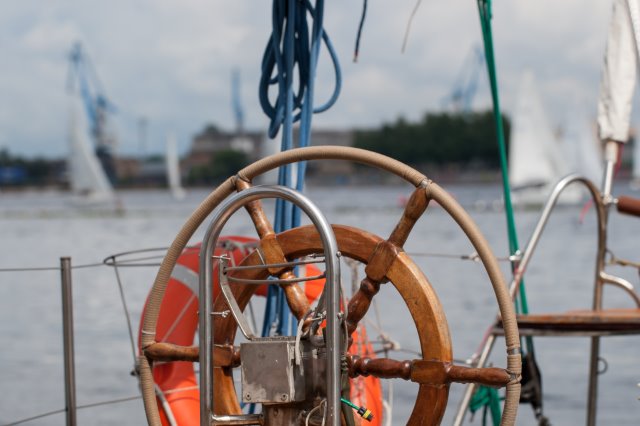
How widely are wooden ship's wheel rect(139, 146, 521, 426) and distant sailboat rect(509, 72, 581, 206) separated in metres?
50.9

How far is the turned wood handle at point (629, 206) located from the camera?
157 inches

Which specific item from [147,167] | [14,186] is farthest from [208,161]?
[14,186]

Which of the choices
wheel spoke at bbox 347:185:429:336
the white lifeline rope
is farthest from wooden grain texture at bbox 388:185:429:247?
the white lifeline rope

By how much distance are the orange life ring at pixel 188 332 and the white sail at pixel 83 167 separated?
2266 inches

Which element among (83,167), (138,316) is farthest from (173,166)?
(138,316)

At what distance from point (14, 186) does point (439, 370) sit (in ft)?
A: 417

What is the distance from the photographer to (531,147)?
2094 inches

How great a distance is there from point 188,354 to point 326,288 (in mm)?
477

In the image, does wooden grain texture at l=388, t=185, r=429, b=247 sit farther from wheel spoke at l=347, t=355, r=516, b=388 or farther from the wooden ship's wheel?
A: wheel spoke at l=347, t=355, r=516, b=388

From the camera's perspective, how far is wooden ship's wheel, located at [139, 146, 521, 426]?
7.72 ft

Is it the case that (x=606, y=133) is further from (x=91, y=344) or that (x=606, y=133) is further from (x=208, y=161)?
(x=208, y=161)

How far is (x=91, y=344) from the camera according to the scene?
14477 mm

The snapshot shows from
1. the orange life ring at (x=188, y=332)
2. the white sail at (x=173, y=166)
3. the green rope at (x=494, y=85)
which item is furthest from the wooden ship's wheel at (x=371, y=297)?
the white sail at (x=173, y=166)

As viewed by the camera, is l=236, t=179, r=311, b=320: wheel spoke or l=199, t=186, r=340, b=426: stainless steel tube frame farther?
l=236, t=179, r=311, b=320: wheel spoke
